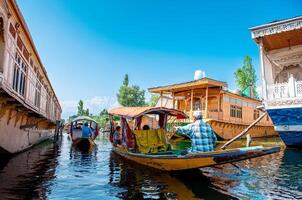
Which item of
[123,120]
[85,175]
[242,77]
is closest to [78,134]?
[123,120]

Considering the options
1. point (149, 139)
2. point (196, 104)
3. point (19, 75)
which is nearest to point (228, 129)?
point (196, 104)

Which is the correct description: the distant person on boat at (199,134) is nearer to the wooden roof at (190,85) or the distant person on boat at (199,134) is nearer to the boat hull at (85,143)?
the boat hull at (85,143)

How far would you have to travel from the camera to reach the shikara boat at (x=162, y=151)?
612cm

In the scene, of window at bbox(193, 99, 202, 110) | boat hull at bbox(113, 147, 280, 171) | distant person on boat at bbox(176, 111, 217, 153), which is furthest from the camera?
window at bbox(193, 99, 202, 110)

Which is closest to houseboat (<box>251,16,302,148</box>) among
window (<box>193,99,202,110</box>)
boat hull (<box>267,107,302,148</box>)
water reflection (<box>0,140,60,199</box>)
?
boat hull (<box>267,107,302,148</box>)

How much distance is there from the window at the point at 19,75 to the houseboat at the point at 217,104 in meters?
14.8

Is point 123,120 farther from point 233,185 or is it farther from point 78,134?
point 78,134

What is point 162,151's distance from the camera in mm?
9422

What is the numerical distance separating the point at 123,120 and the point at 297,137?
30.7 feet

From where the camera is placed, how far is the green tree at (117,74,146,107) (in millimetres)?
55531

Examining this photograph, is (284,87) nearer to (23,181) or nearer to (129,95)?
(23,181)

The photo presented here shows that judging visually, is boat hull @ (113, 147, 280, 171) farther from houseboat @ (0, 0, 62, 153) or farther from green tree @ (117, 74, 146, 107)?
green tree @ (117, 74, 146, 107)

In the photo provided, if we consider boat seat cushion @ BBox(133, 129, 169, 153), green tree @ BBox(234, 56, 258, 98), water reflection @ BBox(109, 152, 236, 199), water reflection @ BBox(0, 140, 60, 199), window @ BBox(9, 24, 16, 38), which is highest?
green tree @ BBox(234, 56, 258, 98)

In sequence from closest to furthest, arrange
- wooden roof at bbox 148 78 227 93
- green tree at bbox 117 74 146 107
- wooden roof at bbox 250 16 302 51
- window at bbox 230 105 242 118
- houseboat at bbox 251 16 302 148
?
houseboat at bbox 251 16 302 148
wooden roof at bbox 250 16 302 51
wooden roof at bbox 148 78 227 93
window at bbox 230 105 242 118
green tree at bbox 117 74 146 107
